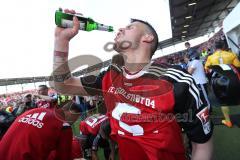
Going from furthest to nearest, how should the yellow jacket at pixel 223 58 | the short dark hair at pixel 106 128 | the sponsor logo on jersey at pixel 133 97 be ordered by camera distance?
the yellow jacket at pixel 223 58, the short dark hair at pixel 106 128, the sponsor logo on jersey at pixel 133 97

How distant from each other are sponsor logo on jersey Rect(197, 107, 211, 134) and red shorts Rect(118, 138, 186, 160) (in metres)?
0.25

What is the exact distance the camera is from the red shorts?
1.68 m

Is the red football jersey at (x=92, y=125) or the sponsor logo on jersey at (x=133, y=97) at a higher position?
the sponsor logo on jersey at (x=133, y=97)

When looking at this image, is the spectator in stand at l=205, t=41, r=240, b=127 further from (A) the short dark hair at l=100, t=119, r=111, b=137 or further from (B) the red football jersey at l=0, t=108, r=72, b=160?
(B) the red football jersey at l=0, t=108, r=72, b=160

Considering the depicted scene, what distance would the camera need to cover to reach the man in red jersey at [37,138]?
2.38 m

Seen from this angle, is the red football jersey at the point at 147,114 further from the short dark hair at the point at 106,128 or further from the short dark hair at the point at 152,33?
the short dark hair at the point at 106,128

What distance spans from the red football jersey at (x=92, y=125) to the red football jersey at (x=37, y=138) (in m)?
1.87

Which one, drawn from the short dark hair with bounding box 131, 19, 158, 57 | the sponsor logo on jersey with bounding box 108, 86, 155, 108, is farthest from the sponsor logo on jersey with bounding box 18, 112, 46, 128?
the short dark hair with bounding box 131, 19, 158, 57

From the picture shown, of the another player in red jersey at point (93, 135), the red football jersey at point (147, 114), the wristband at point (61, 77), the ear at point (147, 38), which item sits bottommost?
the another player in red jersey at point (93, 135)

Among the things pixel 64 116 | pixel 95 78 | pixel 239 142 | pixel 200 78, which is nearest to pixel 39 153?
pixel 64 116

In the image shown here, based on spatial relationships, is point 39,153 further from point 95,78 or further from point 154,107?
point 154,107

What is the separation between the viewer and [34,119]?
256cm

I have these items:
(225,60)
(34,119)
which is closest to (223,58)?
(225,60)

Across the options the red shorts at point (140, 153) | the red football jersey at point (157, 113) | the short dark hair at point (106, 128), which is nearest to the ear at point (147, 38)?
the red football jersey at point (157, 113)
